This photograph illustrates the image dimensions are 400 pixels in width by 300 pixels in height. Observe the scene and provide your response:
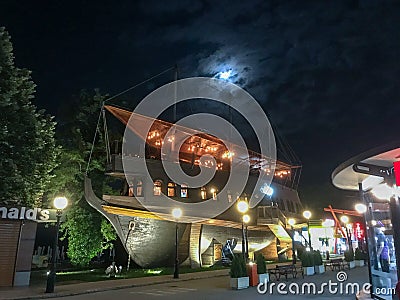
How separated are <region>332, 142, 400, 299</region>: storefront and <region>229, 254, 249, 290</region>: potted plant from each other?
18.3 ft

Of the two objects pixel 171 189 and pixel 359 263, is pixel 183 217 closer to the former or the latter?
pixel 171 189

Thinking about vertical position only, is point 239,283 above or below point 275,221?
below

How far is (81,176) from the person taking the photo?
28.8m

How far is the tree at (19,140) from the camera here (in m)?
18.7

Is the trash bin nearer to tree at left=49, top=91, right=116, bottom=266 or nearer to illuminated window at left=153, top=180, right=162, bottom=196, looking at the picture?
illuminated window at left=153, top=180, right=162, bottom=196

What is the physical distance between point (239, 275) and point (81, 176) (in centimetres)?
1757

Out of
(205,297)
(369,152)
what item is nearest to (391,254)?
(369,152)

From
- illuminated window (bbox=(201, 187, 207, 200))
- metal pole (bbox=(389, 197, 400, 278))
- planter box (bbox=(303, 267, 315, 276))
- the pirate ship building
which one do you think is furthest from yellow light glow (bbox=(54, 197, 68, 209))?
illuminated window (bbox=(201, 187, 207, 200))

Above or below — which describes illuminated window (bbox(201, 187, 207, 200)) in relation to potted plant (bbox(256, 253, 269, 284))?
above

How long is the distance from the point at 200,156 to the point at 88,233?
42.6 ft

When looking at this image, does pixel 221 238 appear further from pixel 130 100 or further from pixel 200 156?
pixel 130 100

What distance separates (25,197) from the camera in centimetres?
1956

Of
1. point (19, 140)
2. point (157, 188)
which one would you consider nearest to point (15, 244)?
point (19, 140)

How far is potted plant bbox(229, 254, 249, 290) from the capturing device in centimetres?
1537
